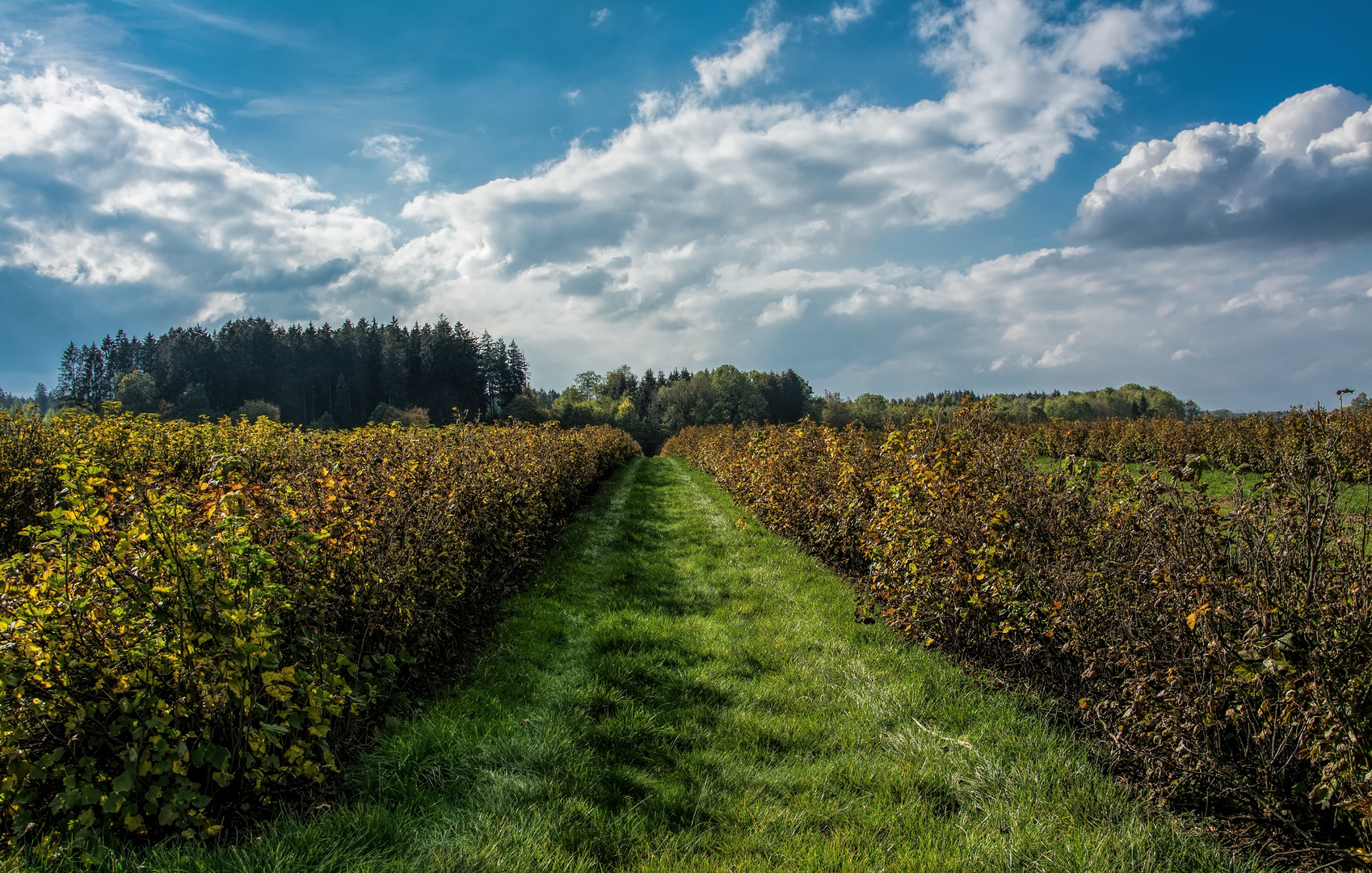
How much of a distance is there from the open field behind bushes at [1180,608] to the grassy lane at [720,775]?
368 mm

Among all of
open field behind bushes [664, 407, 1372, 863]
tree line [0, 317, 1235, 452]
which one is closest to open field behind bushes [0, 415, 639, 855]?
open field behind bushes [664, 407, 1372, 863]

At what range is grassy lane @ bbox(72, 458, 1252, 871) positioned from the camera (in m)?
2.74

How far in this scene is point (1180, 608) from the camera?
314 cm

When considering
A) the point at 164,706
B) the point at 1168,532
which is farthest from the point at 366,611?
the point at 1168,532

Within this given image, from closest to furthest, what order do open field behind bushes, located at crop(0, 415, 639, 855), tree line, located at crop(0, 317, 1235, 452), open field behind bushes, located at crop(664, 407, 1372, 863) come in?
open field behind bushes, located at crop(0, 415, 639, 855)
open field behind bushes, located at crop(664, 407, 1372, 863)
tree line, located at crop(0, 317, 1235, 452)

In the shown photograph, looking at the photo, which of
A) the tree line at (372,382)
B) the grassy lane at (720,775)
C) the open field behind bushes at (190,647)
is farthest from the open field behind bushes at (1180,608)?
the tree line at (372,382)

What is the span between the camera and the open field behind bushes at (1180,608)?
2697 millimetres

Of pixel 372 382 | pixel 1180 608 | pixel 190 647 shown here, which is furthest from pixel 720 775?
pixel 372 382

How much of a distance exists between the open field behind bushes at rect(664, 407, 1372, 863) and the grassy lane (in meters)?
0.37

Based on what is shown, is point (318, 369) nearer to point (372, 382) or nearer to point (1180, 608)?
point (372, 382)

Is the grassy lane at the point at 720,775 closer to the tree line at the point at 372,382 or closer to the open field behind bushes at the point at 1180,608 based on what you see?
the open field behind bushes at the point at 1180,608

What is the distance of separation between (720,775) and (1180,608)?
2.62m

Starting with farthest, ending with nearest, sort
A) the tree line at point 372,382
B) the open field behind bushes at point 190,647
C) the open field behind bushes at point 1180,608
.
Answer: the tree line at point 372,382
the open field behind bushes at point 1180,608
the open field behind bushes at point 190,647

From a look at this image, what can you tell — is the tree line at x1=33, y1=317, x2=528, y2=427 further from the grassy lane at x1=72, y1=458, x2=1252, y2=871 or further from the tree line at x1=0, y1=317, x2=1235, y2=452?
the grassy lane at x1=72, y1=458, x2=1252, y2=871
